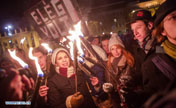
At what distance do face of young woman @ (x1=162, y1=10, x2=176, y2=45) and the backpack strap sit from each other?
432 mm

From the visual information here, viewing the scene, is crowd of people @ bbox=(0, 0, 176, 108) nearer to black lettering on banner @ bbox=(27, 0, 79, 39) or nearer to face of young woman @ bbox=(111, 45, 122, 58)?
face of young woman @ bbox=(111, 45, 122, 58)

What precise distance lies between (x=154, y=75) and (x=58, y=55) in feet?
9.14

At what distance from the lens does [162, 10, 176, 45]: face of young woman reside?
188 centimetres

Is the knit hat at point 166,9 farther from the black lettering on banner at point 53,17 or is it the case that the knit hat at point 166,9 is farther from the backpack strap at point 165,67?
the black lettering on banner at point 53,17

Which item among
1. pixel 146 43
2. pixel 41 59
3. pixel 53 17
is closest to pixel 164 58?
pixel 146 43

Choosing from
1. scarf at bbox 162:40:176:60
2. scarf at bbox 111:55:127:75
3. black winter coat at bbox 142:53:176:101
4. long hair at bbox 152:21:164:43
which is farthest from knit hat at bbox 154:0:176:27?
scarf at bbox 111:55:127:75

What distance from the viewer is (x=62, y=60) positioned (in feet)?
11.3

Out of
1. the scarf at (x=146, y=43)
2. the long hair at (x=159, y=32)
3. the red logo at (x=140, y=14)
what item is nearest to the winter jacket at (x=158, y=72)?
the long hair at (x=159, y=32)

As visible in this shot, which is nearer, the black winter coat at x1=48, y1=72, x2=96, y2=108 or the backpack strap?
the backpack strap

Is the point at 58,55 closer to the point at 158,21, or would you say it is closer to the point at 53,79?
the point at 53,79

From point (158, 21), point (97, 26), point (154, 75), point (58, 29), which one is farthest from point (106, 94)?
point (97, 26)

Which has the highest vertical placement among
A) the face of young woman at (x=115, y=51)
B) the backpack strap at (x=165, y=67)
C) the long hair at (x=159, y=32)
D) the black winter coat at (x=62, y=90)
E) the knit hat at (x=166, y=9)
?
the knit hat at (x=166, y=9)

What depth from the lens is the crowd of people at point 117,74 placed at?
1.87 metres

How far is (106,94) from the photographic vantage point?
3.63 meters
